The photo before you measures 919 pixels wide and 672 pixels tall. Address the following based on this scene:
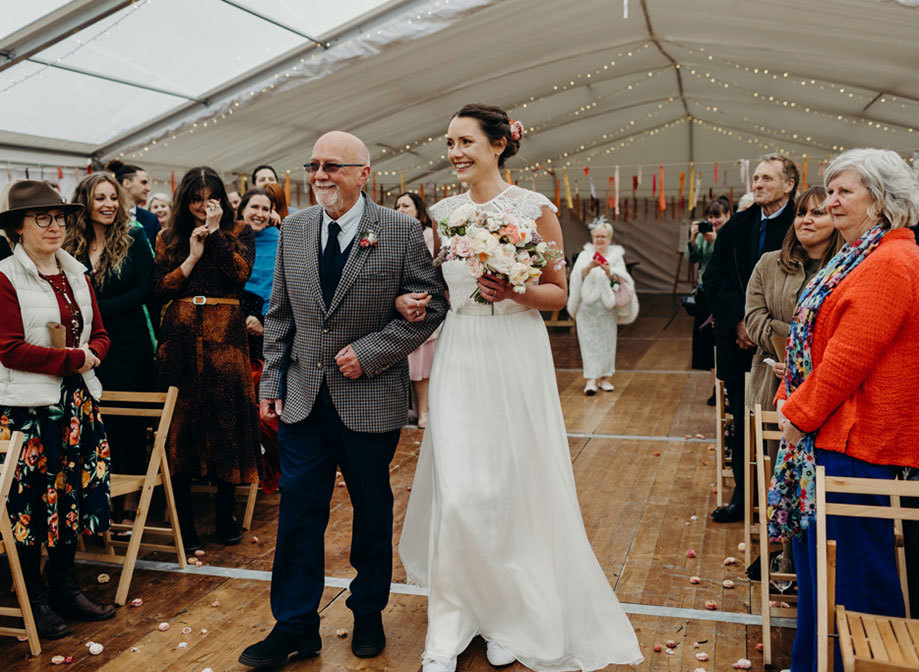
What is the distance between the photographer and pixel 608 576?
381 centimetres

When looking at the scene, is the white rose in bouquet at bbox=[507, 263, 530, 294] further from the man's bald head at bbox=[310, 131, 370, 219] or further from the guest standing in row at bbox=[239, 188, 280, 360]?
the guest standing in row at bbox=[239, 188, 280, 360]

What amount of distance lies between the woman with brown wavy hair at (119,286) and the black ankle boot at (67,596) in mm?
904

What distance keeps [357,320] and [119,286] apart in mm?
1843

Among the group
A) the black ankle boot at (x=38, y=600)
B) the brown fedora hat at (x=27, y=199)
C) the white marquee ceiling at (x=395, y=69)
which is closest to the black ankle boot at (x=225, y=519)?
the black ankle boot at (x=38, y=600)

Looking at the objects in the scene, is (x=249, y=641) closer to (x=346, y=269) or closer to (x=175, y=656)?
(x=175, y=656)

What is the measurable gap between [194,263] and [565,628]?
2.51m

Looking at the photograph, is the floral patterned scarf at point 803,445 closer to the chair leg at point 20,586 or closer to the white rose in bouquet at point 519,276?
the white rose in bouquet at point 519,276

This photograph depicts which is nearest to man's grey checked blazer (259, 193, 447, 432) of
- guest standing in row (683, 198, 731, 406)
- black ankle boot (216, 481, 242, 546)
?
black ankle boot (216, 481, 242, 546)

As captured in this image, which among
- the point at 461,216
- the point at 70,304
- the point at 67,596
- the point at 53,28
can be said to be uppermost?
the point at 53,28

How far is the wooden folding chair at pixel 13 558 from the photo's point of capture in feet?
9.70

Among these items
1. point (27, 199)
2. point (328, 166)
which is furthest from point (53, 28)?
point (328, 166)

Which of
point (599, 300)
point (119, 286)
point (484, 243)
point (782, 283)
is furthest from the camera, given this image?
point (599, 300)

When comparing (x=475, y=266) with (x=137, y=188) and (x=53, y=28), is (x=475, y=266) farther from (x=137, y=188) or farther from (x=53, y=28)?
(x=53, y=28)

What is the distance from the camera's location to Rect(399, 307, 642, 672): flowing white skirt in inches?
116
